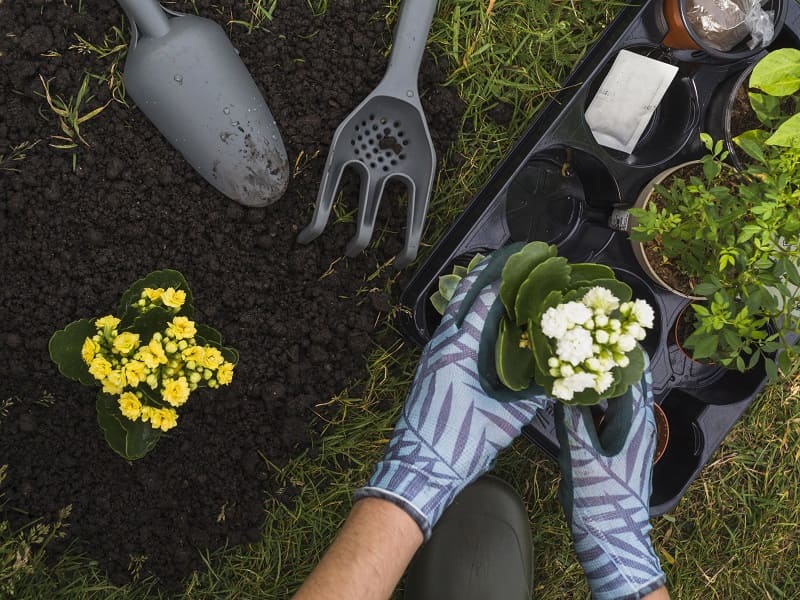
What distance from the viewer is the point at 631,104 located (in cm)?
120

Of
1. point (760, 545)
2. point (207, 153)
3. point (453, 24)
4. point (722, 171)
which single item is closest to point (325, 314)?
point (207, 153)

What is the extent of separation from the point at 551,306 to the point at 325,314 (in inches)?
20.3

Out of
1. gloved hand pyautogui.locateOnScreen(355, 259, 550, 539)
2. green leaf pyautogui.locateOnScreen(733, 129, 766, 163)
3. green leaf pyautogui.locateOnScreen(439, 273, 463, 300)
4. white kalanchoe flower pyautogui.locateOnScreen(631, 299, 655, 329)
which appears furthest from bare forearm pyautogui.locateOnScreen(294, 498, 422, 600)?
green leaf pyautogui.locateOnScreen(733, 129, 766, 163)

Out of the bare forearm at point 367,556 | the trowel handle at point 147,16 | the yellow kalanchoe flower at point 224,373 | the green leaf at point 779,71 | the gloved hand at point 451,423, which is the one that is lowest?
the bare forearm at point 367,556

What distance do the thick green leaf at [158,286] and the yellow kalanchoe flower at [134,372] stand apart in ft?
0.50

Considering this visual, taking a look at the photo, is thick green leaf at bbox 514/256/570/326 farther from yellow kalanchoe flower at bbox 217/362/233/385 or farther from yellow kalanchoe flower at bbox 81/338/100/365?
yellow kalanchoe flower at bbox 81/338/100/365

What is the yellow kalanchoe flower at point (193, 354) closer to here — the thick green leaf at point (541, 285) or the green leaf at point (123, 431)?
the green leaf at point (123, 431)

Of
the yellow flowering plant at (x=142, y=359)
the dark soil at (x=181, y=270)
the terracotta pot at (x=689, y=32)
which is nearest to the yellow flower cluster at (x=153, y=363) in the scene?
the yellow flowering plant at (x=142, y=359)

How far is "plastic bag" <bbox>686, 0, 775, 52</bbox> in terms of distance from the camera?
114cm

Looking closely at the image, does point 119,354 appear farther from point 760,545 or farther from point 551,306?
point 760,545

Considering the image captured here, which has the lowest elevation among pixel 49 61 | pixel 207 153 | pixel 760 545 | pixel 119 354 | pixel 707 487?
pixel 760 545

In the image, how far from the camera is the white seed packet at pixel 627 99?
118 cm

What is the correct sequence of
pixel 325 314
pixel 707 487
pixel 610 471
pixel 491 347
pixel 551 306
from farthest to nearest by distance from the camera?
pixel 707 487
pixel 325 314
pixel 610 471
pixel 491 347
pixel 551 306

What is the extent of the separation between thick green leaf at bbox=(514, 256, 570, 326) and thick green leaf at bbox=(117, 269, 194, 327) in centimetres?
52
